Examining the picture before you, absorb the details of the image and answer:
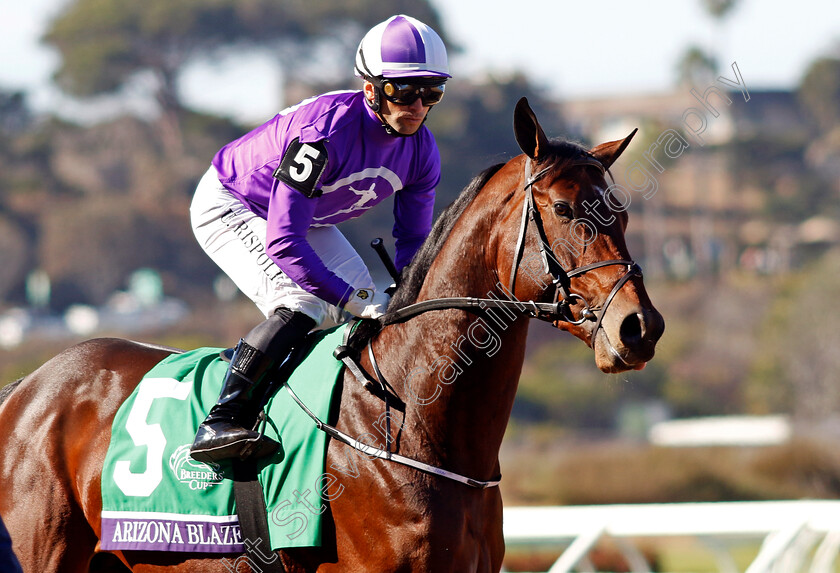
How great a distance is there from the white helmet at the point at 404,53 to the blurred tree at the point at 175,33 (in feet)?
170

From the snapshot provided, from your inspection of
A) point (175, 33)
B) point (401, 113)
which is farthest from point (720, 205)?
point (401, 113)

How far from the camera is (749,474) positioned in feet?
60.7

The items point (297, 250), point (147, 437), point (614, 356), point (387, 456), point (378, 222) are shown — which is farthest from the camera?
point (378, 222)

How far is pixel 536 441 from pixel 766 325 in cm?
1461

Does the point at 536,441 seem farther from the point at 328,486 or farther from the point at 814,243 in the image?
the point at 814,243

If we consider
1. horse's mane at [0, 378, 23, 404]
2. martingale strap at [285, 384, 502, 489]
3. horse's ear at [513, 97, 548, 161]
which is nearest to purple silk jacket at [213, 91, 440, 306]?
martingale strap at [285, 384, 502, 489]

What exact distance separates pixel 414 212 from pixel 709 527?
108 inches

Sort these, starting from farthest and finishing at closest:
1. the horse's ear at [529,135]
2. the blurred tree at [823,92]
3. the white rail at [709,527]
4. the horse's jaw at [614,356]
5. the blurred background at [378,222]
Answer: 1. the blurred tree at [823,92]
2. the blurred background at [378,222]
3. the white rail at [709,527]
4. the horse's ear at [529,135]
5. the horse's jaw at [614,356]

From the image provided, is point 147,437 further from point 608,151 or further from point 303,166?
point 608,151

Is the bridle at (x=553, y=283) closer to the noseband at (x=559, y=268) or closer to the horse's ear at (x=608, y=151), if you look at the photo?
the noseband at (x=559, y=268)

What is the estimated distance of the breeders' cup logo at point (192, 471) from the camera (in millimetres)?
3467

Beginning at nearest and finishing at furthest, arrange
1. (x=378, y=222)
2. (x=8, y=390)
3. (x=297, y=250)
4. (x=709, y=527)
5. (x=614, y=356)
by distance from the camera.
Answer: (x=614, y=356) → (x=297, y=250) → (x=8, y=390) → (x=709, y=527) → (x=378, y=222)

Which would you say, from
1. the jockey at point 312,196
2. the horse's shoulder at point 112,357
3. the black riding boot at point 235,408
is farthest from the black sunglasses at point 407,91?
the horse's shoulder at point 112,357

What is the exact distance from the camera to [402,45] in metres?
3.43
